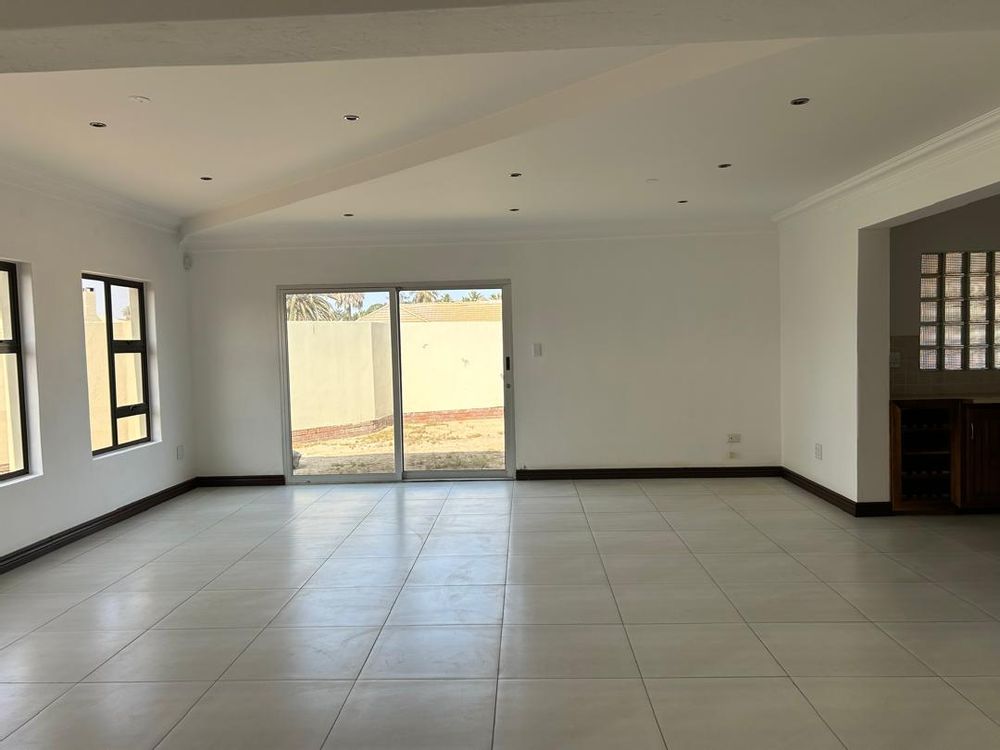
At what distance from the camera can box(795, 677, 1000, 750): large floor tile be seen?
2238 millimetres

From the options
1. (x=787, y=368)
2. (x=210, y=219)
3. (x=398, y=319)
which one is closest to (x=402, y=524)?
(x=398, y=319)

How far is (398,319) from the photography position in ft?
21.9

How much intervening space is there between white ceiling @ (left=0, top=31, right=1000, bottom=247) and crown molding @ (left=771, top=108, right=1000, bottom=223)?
0.33 feet

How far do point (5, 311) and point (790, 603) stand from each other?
5175mm

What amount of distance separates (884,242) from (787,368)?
5.67 ft

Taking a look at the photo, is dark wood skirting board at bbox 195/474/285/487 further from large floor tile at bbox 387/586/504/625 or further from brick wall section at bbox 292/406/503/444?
large floor tile at bbox 387/586/504/625

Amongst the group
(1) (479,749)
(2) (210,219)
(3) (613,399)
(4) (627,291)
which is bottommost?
(1) (479,749)

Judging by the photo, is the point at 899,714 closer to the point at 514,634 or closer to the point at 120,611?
the point at 514,634

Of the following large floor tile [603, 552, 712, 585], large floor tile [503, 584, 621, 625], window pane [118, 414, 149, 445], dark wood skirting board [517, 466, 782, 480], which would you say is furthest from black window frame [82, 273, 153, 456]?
large floor tile [603, 552, 712, 585]

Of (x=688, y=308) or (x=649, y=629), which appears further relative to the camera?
(x=688, y=308)

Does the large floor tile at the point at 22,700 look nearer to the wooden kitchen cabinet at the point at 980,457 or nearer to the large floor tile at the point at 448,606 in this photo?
the large floor tile at the point at 448,606

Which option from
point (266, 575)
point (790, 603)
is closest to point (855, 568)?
point (790, 603)

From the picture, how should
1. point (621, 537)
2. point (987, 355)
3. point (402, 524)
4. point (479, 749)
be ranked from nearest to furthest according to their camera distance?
point (479, 749)
point (621, 537)
point (402, 524)
point (987, 355)

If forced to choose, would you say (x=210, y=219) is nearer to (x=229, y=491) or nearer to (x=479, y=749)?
(x=229, y=491)
